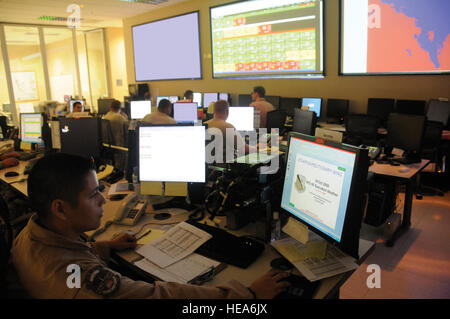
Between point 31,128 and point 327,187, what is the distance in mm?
4079

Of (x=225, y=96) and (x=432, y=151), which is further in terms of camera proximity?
(x=225, y=96)

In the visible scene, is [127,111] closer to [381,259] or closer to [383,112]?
[383,112]

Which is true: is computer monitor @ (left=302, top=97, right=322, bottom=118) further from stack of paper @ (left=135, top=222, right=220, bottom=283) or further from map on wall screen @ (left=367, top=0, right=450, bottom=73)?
stack of paper @ (left=135, top=222, right=220, bottom=283)

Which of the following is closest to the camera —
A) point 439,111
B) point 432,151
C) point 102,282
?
point 102,282

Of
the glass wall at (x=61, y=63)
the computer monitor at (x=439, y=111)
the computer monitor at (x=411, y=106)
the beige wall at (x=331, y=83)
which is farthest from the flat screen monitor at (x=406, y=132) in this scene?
the glass wall at (x=61, y=63)

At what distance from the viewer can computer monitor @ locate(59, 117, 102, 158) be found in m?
2.97

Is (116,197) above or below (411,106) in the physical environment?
below

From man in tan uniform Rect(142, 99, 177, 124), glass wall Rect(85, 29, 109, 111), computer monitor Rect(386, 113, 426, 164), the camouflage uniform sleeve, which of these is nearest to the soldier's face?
the camouflage uniform sleeve

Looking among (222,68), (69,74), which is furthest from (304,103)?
(69,74)

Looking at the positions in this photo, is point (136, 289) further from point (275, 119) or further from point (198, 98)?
point (198, 98)

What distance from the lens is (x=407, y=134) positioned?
3.40m

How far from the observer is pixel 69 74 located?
10.7m

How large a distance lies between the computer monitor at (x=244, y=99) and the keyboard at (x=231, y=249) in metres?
5.36

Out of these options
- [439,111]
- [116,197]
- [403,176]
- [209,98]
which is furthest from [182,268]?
[209,98]
